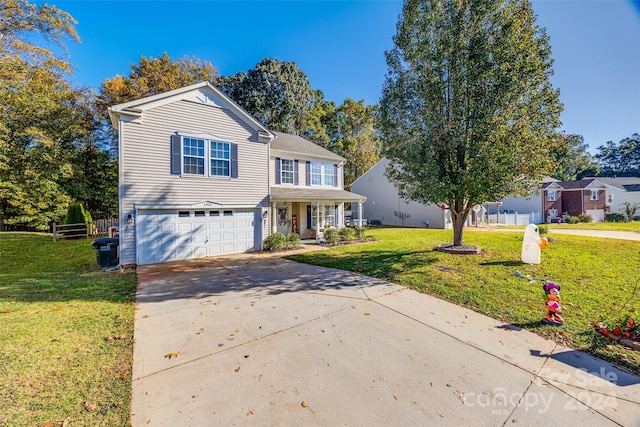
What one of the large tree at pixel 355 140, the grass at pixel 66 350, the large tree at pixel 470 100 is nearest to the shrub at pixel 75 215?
the grass at pixel 66 350

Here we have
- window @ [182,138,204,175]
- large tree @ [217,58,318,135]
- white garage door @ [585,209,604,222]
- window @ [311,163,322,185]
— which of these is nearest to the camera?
window @ [182,138,204,175]

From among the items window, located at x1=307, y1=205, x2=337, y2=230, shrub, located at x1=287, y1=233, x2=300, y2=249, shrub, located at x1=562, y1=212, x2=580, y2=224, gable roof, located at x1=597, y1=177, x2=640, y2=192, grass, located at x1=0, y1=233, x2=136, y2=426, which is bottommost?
grass, located at x1=0, y1=233, x2=136, y2=426

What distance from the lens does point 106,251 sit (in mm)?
9430

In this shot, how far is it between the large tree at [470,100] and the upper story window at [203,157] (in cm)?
690

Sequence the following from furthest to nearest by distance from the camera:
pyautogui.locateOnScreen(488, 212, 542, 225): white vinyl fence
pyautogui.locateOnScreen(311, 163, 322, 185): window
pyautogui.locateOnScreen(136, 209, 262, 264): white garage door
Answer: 1. pyautogui.locateOnScreen(488, 212, 542, 225): white vinyl fence
2. pyautogui.locateOnScreen(311, 163, 322, 185): window
3. pyautogui.locateOnScreen(136, 209, 262, 264): white garage door

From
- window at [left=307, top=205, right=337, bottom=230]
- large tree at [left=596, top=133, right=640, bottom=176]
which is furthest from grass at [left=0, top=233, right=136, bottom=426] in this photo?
large tree at [left=596, top=133, right=640, bottom=176]

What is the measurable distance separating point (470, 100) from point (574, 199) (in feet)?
103

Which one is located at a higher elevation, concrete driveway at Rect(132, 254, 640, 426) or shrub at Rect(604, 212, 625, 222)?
shrub at Rect(604, 212, 625, 222)

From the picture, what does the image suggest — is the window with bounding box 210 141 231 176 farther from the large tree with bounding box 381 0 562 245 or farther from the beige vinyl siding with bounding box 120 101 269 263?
the large tree with bounding box 381 0 562 245

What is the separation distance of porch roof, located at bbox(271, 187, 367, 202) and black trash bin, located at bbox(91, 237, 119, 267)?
659 cm

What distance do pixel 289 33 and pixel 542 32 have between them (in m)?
11.6

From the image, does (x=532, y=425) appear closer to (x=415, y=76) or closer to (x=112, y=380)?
(x=112, y=380)

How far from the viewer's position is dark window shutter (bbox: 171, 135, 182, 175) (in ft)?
33.7

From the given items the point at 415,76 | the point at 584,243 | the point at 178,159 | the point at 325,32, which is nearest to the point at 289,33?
the point at 325,32
